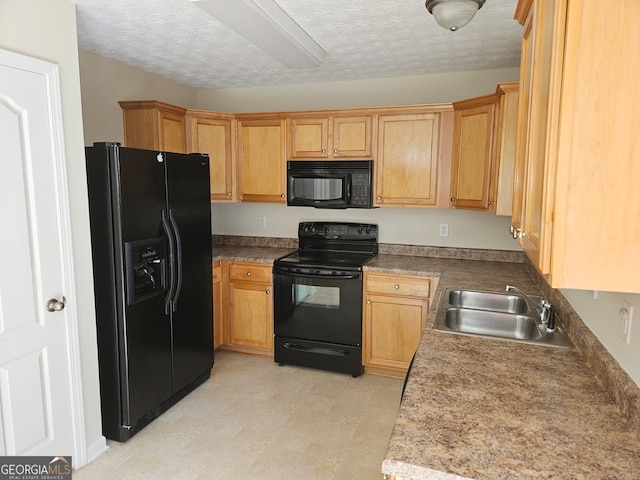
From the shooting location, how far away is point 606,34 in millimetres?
914

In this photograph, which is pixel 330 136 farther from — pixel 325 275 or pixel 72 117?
pixel 72 117

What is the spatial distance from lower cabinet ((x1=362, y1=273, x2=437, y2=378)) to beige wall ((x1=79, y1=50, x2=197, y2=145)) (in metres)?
2.27

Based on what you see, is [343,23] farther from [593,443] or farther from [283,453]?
[283,453]

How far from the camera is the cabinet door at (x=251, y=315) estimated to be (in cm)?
358

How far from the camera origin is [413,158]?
131 inches

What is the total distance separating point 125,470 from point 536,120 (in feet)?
8.21

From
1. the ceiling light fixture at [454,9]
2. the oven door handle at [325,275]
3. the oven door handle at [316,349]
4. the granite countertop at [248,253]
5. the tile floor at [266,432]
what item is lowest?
the tile floor at [266,432]

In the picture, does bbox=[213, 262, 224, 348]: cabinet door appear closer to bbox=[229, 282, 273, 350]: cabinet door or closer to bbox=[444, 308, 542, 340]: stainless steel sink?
bbox=[229, 282, 273, 350]: cabinet door

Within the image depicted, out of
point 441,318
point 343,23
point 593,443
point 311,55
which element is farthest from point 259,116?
point 593,443

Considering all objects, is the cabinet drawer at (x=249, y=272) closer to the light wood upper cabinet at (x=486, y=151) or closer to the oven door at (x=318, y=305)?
the oven door at (x=318, y=305)

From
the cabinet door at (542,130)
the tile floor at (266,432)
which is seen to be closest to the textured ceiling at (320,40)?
the cabinet door at (542,130)

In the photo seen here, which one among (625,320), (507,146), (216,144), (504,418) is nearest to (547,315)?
(625,320)

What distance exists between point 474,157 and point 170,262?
88.2 inches

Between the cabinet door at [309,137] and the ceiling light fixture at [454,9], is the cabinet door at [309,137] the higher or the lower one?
the lower one
